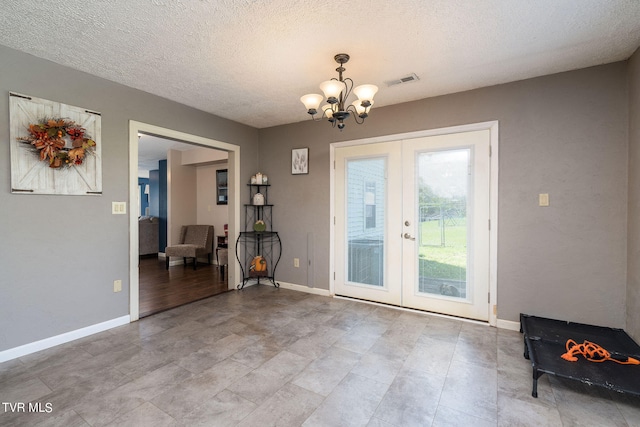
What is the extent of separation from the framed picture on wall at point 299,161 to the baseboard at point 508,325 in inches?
118

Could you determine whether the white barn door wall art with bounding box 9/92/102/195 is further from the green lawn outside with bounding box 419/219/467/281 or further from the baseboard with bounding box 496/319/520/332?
the baseboard with bounding box 496/319/520/332

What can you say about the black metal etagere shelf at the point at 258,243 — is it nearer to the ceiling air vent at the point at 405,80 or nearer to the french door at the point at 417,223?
the french door at the point at 417,223

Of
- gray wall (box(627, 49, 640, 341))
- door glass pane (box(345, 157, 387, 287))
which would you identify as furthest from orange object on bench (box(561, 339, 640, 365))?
door glass pane (box(345, 157, 387, 287))

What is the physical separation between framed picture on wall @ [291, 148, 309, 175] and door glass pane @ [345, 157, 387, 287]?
0.69 m

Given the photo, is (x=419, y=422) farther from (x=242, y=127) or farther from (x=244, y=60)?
(x=242, y=127)

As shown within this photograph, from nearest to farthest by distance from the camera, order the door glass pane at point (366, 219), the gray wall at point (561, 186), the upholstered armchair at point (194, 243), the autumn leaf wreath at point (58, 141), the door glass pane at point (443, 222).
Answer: the autumn leaf wreath at point (58, 141) → the gray wall at point (561, 186) → the door glass pane at point (443, 222) → the door glass pane at point (366, 219) → the upholstered armchair at point (194, 243)

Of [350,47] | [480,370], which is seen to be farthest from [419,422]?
[350,47]

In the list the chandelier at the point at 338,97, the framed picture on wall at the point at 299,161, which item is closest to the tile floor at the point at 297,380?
the chandelier at the point at 338,97

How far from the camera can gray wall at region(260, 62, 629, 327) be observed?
8.43ft

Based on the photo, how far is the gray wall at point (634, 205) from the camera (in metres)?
2.33


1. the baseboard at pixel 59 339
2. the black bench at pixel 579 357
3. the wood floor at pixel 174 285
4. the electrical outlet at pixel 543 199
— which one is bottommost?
the wood floor at pixel 174 285

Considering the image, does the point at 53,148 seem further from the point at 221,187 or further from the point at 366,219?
the point at 221,187

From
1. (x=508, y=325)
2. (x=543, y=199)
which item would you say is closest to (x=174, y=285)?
(x=508, y=325)

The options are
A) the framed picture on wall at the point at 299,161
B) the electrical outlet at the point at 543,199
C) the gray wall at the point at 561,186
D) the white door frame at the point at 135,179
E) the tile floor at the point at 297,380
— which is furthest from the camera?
the framed picture on wall at the point at 299,161
